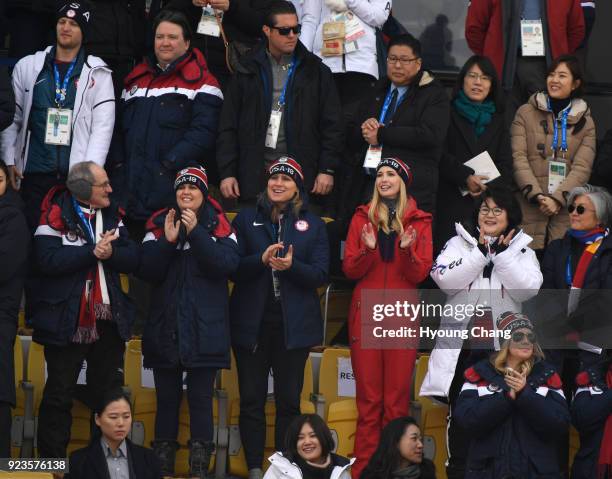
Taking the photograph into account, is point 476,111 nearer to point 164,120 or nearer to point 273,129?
point 273,129

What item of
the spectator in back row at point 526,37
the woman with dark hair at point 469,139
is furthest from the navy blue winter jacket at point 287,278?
the spectator in back row at point 526,37

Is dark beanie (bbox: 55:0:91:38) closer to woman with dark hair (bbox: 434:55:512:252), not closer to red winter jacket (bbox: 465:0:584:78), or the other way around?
woman with dark hair (bbox: 434:55:512:252)

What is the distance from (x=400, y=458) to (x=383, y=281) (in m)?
1.23

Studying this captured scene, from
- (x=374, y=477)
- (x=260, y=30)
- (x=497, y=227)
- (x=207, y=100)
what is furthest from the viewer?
(x=260, y=30)

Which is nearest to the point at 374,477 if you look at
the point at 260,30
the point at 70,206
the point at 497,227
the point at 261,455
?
the point at 261,455

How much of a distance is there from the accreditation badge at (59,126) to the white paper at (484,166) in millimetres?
2678

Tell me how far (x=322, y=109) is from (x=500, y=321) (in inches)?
84.0

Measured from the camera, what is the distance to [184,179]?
393 inches

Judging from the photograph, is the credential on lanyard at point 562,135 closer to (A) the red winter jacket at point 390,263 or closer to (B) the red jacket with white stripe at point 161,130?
(A) the red winter jacket at point 390,263

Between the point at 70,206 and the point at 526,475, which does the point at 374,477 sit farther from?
the point at 70,206

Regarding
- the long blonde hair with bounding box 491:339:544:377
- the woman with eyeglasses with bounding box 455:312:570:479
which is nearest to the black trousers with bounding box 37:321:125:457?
the woman with eyeglasses with bounding box 455:312:570:479

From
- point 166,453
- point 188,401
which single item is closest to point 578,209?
point 188,401

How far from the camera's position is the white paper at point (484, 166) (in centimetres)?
1098

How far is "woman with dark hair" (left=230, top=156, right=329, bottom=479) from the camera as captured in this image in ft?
32.6
